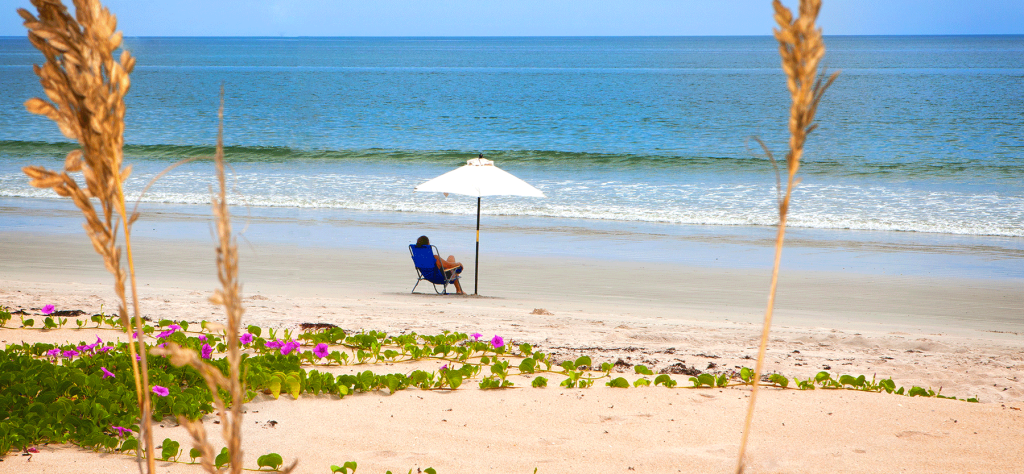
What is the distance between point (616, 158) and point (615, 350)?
73.7ft

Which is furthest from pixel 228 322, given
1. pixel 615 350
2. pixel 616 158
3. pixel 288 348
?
pixel 616 158

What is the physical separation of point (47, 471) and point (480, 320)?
16.0ft

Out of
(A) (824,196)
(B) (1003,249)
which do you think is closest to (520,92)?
(A) (824,196)

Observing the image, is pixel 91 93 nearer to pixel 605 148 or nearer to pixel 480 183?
pixel 480 183

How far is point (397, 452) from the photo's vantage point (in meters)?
3.67

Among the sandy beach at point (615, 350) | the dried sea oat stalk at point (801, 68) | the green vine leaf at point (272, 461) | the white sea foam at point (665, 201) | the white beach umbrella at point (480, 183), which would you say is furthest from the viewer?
the white sea foam at point (665, 201)

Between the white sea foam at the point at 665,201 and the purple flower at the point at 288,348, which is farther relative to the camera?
the white sea foam at the point at 665,201

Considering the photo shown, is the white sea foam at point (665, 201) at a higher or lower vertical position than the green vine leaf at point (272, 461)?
higher

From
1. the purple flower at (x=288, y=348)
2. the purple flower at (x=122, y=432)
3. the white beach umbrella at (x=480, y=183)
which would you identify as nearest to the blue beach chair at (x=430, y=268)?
the white beach umbrella at (x=480, y=183)

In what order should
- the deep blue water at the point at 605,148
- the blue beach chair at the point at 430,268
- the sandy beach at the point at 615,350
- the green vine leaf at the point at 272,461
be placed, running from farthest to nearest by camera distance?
the deep blue water at the point at 605,148
the blue beach chair at the point at 430,268
the sandy beach at the point at 615,350
the green vine leaf at the point at 272,461

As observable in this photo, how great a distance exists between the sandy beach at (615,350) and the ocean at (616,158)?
2332 millimetres

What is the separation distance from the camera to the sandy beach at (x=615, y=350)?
3775 mm

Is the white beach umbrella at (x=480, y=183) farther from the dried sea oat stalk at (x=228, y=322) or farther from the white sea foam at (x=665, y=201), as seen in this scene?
the dried sea oat stalk at (x=228, y=322)

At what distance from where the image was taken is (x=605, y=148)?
31.1 m
